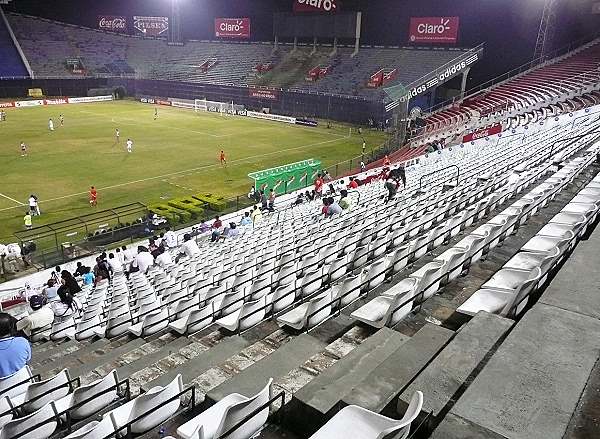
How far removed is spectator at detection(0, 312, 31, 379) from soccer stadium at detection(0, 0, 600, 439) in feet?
0.10

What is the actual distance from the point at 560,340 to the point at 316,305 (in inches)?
119

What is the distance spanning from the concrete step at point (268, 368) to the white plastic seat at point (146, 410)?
0.37m

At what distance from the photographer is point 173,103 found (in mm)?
66438

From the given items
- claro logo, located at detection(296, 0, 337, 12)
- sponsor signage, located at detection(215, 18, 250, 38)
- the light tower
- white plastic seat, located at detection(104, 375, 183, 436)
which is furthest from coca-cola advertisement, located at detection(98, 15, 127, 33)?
white plastic seat, located at detection(104, 375, 183, 436)

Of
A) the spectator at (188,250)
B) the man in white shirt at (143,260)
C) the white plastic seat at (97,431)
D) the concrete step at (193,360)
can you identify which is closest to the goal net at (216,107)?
the spectator at (188,250)

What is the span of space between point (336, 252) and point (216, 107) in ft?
180

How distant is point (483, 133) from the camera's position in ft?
115

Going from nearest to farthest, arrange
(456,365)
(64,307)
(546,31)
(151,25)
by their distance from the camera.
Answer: (456,365) → (64,307) → (546,31) → (151,25)

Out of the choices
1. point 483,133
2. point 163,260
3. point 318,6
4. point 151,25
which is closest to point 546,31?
point 483,133

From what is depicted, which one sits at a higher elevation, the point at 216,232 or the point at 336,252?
the point at 336,252

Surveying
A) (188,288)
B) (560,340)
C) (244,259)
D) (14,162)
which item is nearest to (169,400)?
(560,340)

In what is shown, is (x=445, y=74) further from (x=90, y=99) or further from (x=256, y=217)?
(x=90, y=99)

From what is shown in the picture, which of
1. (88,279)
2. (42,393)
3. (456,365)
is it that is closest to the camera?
(456,365)

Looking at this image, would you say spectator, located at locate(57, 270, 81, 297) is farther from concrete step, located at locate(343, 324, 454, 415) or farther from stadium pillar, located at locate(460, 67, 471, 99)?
stadium pillar, located at locate(460, 67, 471, 99)
